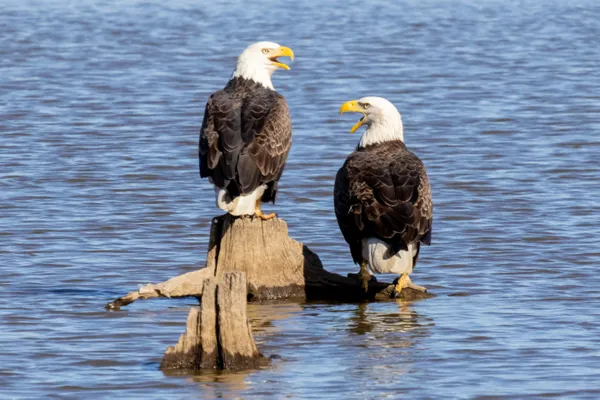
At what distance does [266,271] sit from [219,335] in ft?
7.33

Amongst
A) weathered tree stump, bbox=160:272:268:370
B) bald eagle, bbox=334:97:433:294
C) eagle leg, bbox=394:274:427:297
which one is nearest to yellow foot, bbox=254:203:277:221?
bald eagle, bbox=334:97:433:294

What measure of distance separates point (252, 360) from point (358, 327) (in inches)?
59.9

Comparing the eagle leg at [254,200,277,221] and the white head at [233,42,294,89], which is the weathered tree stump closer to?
the eagle leg at [254,200,277,221]

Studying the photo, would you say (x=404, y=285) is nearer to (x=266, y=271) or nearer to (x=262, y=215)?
(x=266, y=271)

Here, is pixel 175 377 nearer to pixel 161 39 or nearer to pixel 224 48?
pixel 224 48

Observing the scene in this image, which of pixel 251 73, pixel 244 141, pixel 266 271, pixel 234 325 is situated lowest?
pixel 266 271

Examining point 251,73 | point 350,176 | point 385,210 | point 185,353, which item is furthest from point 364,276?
point 185,353

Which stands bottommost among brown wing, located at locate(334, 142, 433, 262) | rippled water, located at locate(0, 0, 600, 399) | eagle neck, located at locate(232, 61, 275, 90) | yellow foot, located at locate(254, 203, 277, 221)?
rippled water, located at locate(0, 0, 600, 399)

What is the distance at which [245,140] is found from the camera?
11312mm

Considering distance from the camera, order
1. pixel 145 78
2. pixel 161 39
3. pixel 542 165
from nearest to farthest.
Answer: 1. pixel 542 165
2. pixel 145 78
3. pixel 161 39

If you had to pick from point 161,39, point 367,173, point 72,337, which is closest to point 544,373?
point 367,173

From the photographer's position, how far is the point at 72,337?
403 inches

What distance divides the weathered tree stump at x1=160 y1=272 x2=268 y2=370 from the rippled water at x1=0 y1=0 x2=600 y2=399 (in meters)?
0.13

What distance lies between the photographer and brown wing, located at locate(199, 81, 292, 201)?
11.1 m
